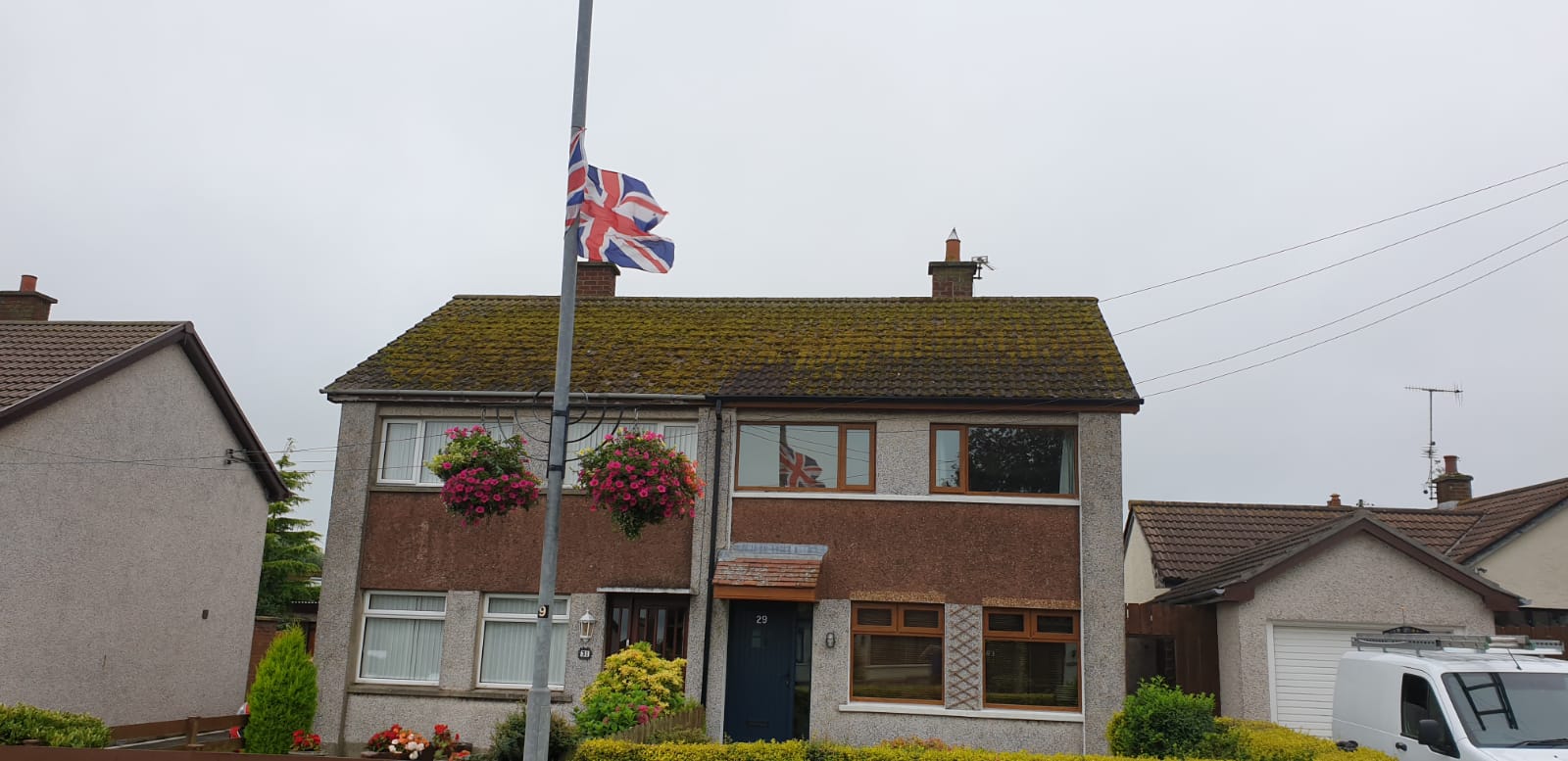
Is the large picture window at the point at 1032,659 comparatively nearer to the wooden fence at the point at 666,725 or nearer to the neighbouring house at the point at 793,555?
the neighbouring house at the point at 793,555

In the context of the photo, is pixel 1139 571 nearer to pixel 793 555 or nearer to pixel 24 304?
pixel 793 555

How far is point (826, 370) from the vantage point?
17453mm

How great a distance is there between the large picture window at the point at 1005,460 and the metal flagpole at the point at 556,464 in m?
7.12

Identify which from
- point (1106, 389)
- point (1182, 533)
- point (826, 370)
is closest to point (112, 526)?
point (826, 370)

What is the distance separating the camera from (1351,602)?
1612 cm

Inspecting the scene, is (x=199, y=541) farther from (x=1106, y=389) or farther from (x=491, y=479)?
(x=1106, y=389)

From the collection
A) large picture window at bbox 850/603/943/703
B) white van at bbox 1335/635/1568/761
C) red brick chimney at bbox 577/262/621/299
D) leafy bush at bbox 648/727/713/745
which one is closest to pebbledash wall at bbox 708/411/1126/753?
large picture window at bbox 850/603/943/703

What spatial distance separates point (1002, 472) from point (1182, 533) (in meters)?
5.58

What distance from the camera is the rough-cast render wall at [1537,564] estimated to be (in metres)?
20.6

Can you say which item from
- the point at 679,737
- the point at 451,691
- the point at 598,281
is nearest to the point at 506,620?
the point at 451,691

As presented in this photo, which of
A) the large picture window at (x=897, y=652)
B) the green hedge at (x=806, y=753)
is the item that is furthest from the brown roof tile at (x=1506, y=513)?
the green hedge at (x=806, y=753)

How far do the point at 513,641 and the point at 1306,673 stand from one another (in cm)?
1118

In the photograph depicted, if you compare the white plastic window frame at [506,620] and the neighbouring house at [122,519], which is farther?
the neighbouring house at [122,519]

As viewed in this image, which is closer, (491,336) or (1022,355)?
(1022,355)
